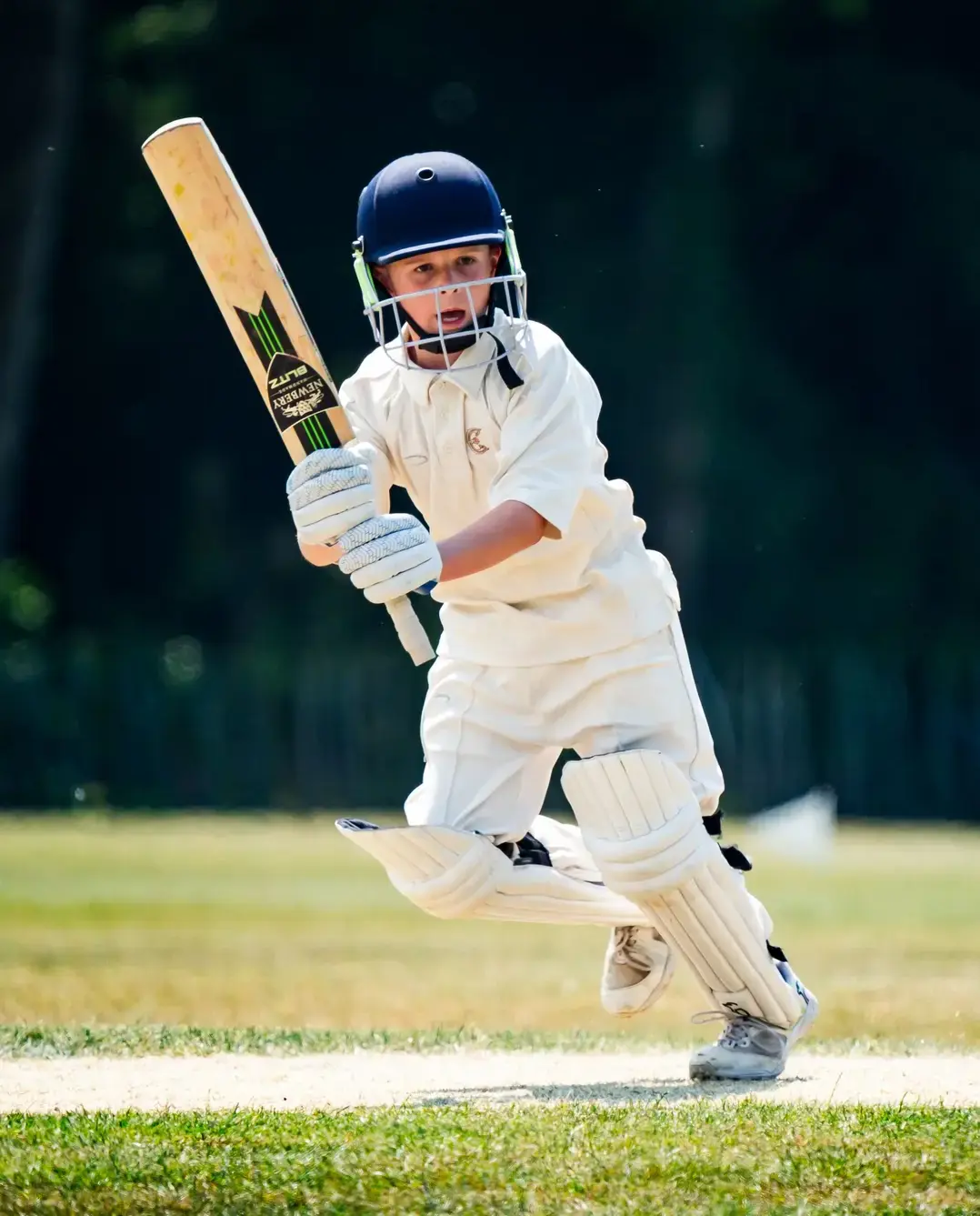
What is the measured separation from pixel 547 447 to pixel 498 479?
107mm

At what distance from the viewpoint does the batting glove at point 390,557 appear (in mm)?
3518

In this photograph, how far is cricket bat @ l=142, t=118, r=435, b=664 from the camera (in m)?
3.86

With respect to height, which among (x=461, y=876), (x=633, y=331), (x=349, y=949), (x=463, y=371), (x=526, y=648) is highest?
(x=463, y=371)

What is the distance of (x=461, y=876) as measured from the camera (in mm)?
3832

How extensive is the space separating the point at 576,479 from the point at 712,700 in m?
12.9

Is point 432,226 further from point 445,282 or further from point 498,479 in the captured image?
point 498,479

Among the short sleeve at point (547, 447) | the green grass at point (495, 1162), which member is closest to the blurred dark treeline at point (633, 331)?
the short sleeve at point (547, 447)

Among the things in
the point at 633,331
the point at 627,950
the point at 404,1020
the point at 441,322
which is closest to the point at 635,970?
the point at 627,950

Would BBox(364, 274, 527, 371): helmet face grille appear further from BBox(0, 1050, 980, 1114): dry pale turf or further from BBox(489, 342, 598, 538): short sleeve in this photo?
BBox(0, 1050, 980, 1114): dry pale turf

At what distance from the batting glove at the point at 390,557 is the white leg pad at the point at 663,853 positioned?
1.53ft

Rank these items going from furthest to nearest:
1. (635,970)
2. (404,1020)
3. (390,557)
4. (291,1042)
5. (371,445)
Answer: (404,1020)
(291,1042)
(635,970)
(371,445)
(390,557)

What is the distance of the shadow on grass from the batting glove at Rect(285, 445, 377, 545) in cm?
94

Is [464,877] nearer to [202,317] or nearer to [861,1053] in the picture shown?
[861,1053]

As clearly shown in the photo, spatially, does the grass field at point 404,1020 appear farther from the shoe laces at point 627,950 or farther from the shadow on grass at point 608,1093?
the shoe laces at point 627,950
